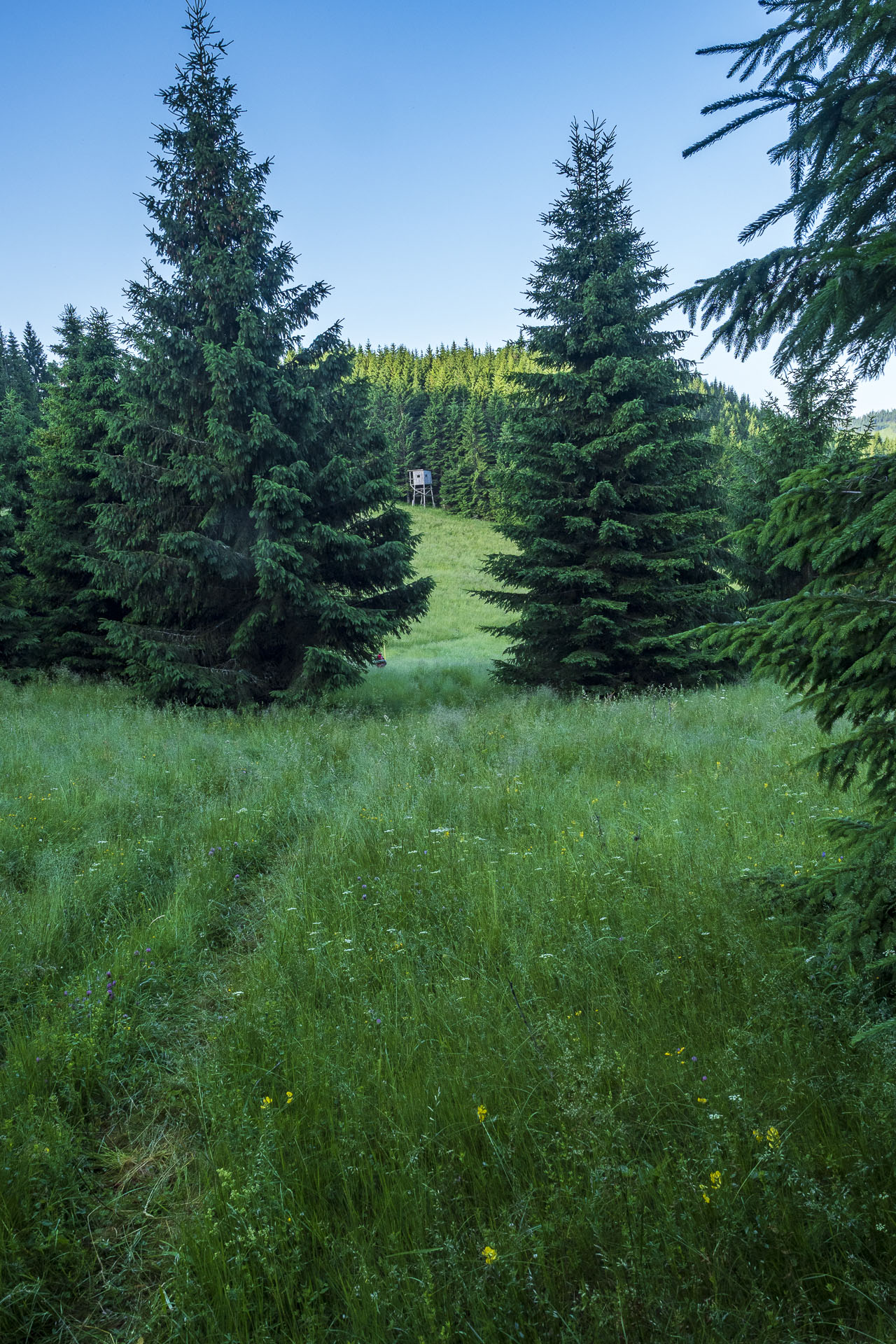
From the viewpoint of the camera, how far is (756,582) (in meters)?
16.9

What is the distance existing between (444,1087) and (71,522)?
16352 mm

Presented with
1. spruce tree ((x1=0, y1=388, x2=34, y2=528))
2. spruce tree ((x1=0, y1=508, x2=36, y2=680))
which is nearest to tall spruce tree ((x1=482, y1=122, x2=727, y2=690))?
spruce tree ((x1=0, y1=508, x2=36, y2=680))

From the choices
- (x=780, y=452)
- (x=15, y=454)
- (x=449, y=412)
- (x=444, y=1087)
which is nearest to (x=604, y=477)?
(x=780, y=452)

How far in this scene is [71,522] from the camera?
50.2ft

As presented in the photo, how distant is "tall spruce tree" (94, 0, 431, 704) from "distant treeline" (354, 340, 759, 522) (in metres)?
38.7

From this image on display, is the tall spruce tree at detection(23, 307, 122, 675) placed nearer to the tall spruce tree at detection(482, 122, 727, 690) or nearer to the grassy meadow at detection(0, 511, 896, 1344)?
the tall spruce tree at detection(482, 122, 727, 690)

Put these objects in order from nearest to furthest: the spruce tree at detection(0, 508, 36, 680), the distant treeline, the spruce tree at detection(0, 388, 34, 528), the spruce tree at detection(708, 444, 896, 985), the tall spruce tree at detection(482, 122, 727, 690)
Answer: the spruce tree at detection(708, 444, 896, 985)
the tall spruce tree at detection(482, 122, 727, 690)
the spruce tree at detection(0, 508, 36, 680)
the spruce tree at detection(0, 388, 34, 528)
the distant treeline

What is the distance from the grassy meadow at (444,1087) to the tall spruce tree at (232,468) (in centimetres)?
602

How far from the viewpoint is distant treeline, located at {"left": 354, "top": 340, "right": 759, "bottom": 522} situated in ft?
215

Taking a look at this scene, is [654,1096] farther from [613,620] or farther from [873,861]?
[613,620]

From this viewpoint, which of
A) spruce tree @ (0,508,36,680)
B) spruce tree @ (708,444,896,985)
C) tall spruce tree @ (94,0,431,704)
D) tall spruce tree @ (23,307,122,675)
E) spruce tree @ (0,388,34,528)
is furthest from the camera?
spruce tree @ (0,388,34,528)

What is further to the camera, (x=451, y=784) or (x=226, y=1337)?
(x=451, y=784)

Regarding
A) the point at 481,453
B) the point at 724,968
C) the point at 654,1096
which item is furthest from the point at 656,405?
the point at 481,453

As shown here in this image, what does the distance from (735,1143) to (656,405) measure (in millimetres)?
13524
